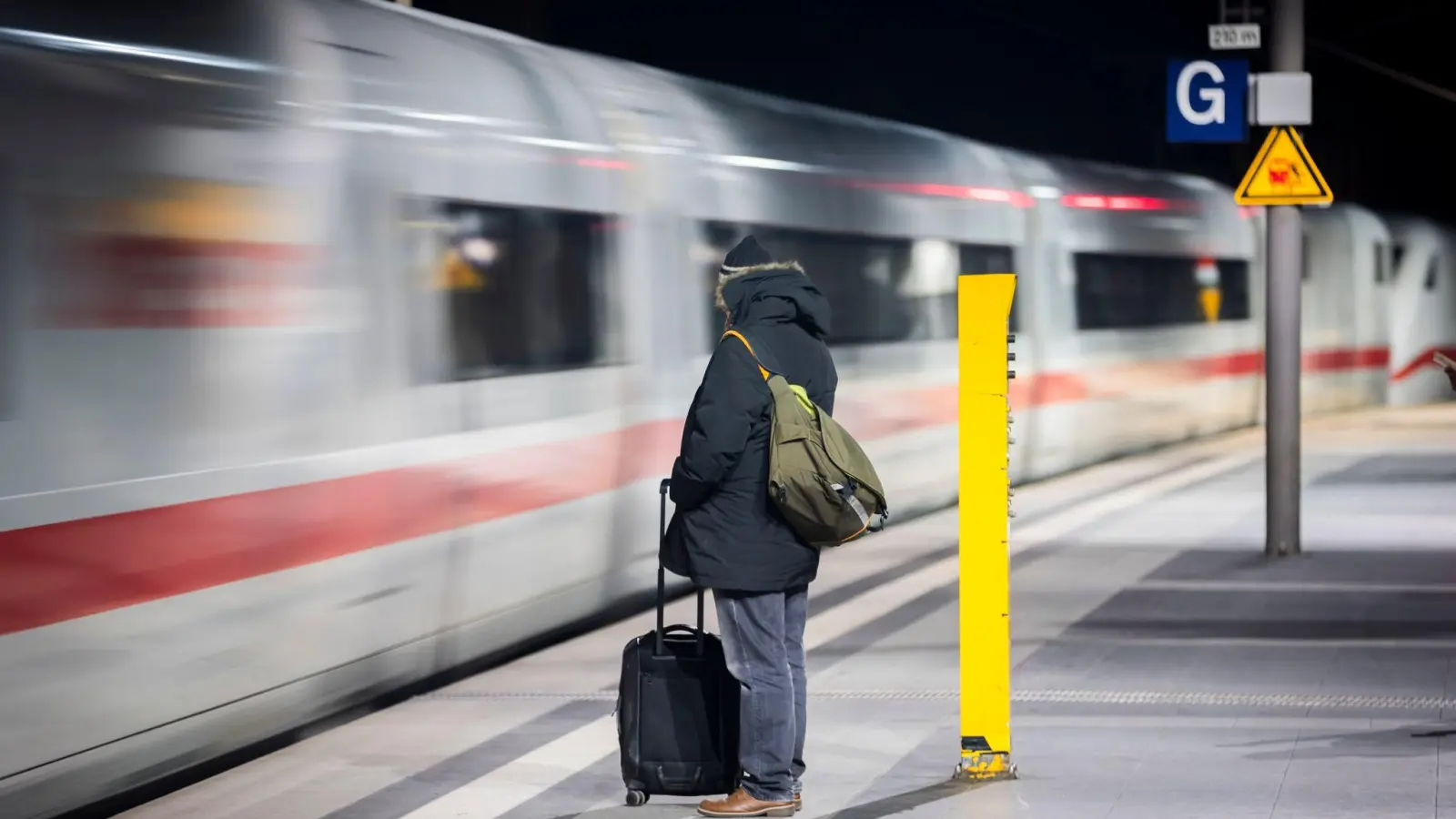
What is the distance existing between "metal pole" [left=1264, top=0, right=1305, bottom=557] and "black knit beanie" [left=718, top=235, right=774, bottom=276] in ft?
19.7

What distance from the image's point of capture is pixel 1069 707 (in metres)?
7.38

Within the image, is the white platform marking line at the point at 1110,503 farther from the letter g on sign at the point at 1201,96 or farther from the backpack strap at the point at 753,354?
the backpack strap at the point at 753,354

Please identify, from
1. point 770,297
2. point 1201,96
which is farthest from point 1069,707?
point 1201,96

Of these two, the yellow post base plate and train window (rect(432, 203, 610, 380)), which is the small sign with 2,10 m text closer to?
train window (rect(432, 203, 610, 380))

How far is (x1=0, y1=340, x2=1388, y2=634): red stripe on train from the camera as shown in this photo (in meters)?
5.58

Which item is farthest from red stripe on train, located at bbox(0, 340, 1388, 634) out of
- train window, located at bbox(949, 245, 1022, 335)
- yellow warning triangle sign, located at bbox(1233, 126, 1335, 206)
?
train window, located at bbox(949, 245, 1022, 335)

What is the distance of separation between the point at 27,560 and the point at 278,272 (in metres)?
1.56

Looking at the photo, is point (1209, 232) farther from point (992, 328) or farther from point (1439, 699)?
point (992, 328)

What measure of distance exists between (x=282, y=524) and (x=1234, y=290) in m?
17.6

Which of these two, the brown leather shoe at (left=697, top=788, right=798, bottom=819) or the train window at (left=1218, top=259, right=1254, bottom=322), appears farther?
the train window at (left=1218, top=259, right=1254, bottom=322)

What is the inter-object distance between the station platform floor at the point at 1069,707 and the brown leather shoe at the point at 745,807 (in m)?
0.10

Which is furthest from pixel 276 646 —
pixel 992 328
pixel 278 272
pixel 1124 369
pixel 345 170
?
pixel 1124 369

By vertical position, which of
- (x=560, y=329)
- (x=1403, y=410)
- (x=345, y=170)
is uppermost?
(x=345, y=170)

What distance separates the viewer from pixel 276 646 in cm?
677
